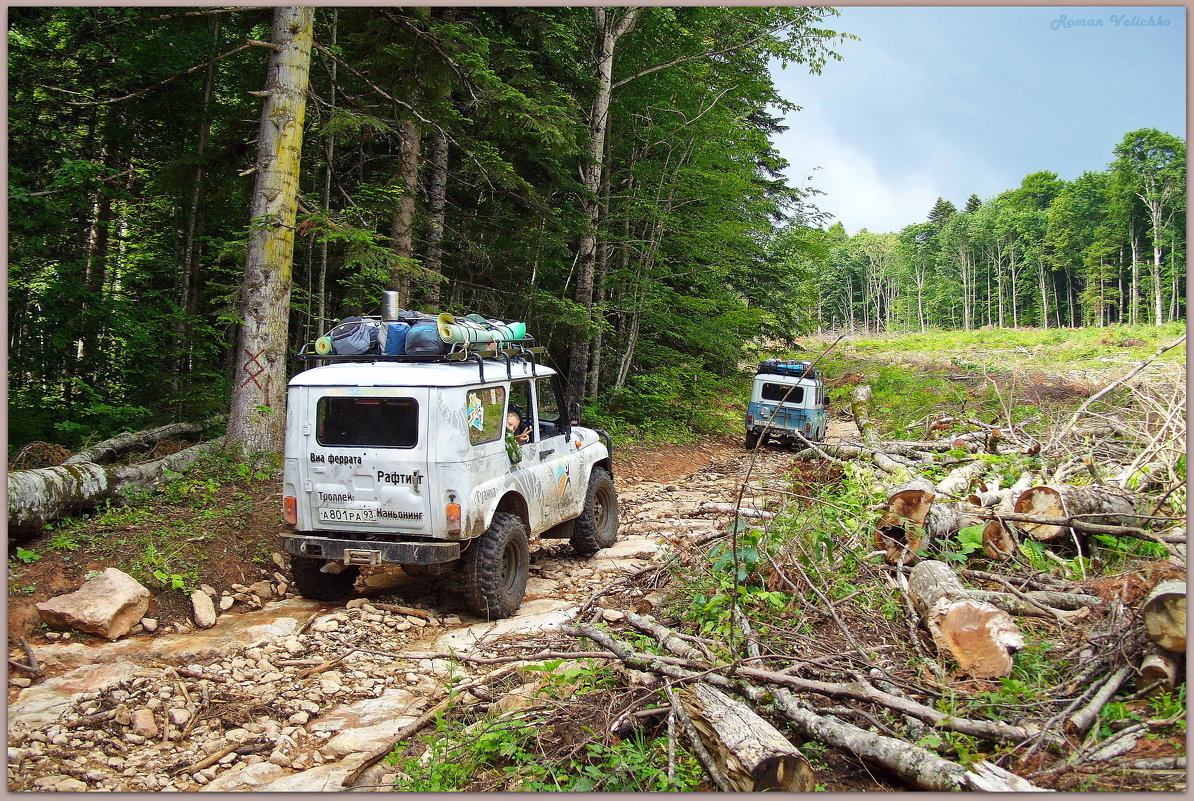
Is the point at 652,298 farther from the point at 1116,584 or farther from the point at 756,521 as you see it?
the point at 1116,584

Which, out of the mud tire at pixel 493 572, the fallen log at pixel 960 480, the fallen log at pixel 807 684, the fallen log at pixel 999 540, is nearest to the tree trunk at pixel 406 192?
the mud tire at pixel 493 572

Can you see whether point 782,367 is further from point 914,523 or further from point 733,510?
point 914,523

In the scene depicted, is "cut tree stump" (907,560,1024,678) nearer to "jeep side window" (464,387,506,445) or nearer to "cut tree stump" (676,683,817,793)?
"cut tree stump" (676,683,817,793)

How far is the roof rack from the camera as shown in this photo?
6.00 meters

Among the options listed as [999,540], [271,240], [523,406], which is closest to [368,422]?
[523,406]

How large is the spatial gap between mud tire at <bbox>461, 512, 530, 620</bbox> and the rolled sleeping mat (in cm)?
165

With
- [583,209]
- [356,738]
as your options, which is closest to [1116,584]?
[356,738]

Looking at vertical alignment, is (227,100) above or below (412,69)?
above

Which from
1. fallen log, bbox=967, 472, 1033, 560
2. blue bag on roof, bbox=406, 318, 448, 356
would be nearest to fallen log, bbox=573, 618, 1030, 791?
fallen log, bbox=967, 472, 1033, 560

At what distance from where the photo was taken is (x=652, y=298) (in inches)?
688

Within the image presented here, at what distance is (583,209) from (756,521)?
11.0 metres

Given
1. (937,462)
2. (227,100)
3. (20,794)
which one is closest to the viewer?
(20,794)

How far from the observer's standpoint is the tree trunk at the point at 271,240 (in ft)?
26.5

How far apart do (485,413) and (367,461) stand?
3.58 feet
